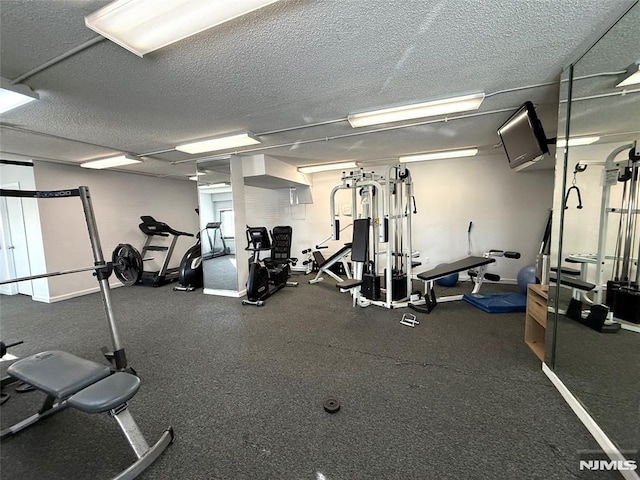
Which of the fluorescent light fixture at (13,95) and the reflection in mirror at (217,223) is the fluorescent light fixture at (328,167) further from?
the fluorescent light fixture at (13,95)

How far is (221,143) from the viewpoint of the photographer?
11.9 feet

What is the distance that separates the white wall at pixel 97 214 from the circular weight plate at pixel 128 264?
3628mm

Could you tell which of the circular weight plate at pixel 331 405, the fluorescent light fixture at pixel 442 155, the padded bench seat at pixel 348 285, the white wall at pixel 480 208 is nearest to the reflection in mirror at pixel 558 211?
the circular weight plate at pixel 331 405

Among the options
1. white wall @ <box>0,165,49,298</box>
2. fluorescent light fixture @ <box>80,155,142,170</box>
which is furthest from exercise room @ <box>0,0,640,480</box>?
white wall @ <box>0,165,49,298</box>

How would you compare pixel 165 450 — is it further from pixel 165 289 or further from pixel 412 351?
pixel 165 289

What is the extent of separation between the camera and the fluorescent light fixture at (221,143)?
11.1 feet

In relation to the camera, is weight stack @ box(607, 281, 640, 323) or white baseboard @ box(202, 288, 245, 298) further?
white baseboard @ box(202, 288, 245, 298)

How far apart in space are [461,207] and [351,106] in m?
A: 3.78

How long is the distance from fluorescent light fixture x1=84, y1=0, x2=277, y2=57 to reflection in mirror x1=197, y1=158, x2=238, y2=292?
3.06 metres

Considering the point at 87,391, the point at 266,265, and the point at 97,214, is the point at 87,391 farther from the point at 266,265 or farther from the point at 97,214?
the point at 97,214

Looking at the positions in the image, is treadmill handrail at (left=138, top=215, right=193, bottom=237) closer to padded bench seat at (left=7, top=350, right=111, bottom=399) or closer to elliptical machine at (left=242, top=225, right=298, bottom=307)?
elliptical machine at (left=242, top=225, right=298, bottom=307)

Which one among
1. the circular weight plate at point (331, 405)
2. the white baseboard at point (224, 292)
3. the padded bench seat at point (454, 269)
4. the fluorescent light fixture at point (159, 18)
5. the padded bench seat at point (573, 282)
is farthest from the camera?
the white baseboard at point (224, 292)

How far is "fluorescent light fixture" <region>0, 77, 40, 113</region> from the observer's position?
1.93 meters

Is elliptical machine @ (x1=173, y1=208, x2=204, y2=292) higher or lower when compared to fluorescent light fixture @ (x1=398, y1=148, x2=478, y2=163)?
lower
